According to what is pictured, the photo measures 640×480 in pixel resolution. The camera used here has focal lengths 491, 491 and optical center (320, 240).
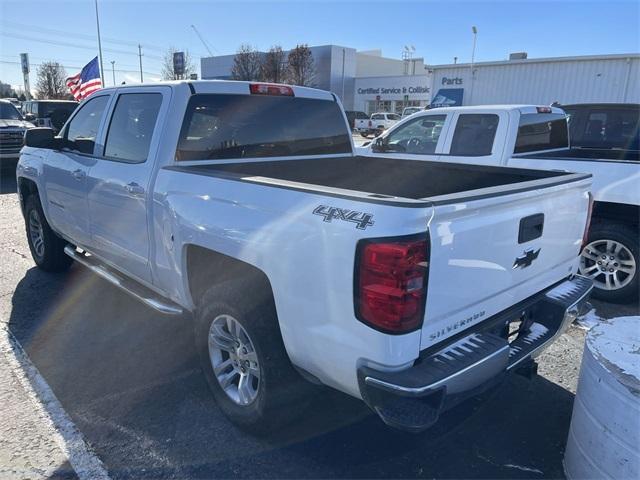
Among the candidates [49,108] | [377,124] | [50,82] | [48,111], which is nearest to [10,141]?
[48,111]

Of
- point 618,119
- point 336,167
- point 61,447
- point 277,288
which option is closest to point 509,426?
point 277,288

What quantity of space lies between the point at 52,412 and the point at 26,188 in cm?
361

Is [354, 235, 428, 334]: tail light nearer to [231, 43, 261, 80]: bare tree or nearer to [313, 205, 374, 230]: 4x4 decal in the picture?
[313, 205, 374, 230]: 4x4 decal

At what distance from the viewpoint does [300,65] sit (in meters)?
51.6

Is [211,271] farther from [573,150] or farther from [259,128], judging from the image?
[573,150]

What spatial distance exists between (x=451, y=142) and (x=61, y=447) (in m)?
5.17

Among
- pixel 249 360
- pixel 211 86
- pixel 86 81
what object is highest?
pixel 86 81

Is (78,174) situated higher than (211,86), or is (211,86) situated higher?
(211,86)

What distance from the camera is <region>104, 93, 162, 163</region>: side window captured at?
3.63 metres

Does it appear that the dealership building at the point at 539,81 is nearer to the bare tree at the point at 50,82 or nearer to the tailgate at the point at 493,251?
the tailgate at the point at 493,251

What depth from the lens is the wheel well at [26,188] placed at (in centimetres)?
557

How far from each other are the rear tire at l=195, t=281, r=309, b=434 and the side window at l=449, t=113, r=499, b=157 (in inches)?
162

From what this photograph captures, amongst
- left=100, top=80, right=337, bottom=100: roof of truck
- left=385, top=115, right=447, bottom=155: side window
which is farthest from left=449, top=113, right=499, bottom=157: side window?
left=100, top=80, right=337, bottom=100: roof of truck

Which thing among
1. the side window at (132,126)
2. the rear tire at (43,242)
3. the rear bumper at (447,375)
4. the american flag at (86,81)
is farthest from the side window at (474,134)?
the american flag at (86,81)
